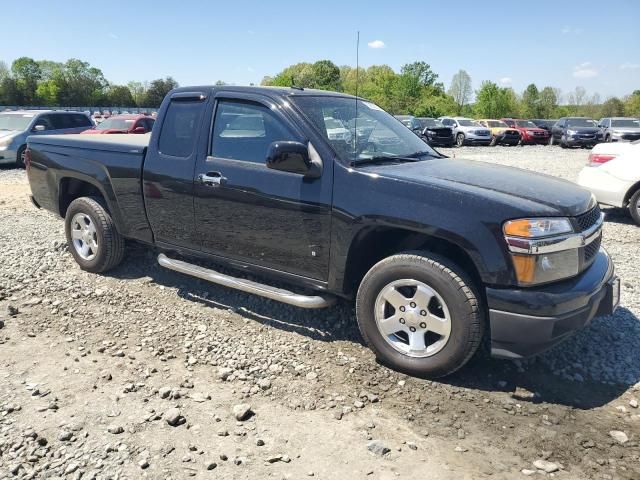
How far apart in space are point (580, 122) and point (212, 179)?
3052cm

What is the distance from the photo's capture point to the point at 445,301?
3.26m

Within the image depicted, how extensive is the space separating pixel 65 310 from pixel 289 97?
2.73 m

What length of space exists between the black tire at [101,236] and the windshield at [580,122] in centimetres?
2980

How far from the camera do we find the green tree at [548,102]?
237 ft

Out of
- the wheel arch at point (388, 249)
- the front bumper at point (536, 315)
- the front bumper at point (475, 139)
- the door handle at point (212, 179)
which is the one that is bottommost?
the front bumper at point (475, 139)

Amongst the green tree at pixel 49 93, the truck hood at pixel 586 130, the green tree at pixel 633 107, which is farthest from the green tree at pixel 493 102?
the green tree at pixel 49 93

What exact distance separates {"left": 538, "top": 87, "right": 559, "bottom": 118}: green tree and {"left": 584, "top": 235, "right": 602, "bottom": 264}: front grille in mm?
76073

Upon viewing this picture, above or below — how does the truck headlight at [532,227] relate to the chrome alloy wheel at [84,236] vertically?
above

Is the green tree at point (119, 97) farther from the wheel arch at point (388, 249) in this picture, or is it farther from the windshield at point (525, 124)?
the wheel arch at point (388, 249)

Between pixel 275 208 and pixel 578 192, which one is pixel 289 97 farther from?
pixel 578 192

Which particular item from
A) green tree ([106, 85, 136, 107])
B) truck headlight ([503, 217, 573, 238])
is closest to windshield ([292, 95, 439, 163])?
truck headlight ([503, 217, 573, 238])

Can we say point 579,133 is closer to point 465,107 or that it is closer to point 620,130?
point 620,130

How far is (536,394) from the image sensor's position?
10.9ft

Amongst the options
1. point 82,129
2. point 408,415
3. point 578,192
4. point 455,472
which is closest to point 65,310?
point 408,415
